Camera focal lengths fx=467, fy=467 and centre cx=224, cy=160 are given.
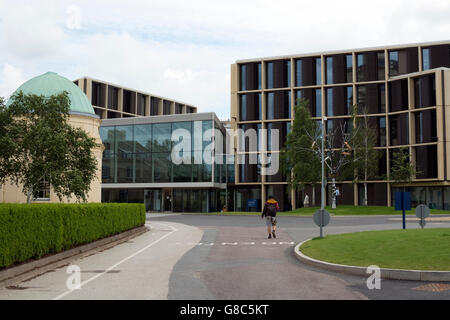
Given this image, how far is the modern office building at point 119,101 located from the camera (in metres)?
70.7

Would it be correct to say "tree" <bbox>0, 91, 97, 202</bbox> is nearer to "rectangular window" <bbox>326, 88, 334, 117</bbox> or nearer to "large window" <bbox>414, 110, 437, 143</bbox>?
"large window" <bbox>414, 110, 437, 143</bbox>

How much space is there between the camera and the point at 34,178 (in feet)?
66.2

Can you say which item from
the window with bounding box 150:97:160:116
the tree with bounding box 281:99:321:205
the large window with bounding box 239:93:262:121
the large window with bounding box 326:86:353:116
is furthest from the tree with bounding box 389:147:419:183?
the window with bounding box 150:97:160:116

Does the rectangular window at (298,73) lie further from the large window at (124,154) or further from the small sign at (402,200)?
the small sign at (402,200)

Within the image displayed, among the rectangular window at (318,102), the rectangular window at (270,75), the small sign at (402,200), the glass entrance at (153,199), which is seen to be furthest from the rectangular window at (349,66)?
the small sign at (402,200)

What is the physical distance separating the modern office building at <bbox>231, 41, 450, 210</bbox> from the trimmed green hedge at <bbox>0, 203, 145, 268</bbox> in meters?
38.9

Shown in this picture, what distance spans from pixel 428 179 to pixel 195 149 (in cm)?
2535

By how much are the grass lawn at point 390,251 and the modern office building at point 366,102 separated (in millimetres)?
38268

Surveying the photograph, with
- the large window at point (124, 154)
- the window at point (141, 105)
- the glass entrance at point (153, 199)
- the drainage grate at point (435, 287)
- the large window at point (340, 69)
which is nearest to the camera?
the drainage grate at point (435, 287)

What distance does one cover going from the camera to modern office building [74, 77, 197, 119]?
7069 centimetres

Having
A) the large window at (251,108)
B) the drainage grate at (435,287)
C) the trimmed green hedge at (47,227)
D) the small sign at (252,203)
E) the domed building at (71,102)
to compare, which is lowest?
the small sign at (252,203)

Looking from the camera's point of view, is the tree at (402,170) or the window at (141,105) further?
the window at (141,105)

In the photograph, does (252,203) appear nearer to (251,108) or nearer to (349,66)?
Result: (251,108)
